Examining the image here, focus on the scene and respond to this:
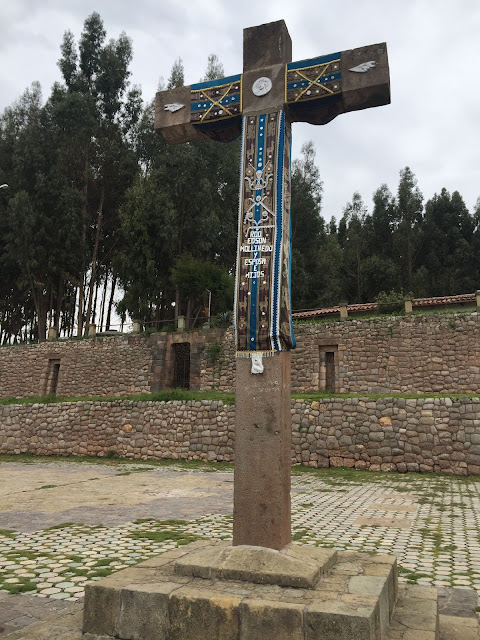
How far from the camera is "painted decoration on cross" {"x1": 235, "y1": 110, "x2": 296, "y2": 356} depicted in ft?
11.5

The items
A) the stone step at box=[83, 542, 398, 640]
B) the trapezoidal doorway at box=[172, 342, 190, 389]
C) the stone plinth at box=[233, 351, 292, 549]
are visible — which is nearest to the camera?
the stone step at box=[83, 542, 398, 640]

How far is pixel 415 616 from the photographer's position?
2.85 m

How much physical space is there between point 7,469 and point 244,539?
38.0 feet

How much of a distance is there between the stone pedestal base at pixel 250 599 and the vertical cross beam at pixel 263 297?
291mm

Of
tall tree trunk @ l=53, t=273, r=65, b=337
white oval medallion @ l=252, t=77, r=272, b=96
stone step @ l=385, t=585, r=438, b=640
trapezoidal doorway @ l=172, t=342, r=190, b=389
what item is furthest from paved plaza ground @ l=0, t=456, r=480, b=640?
tall tree trunk @ l=53, t=273, r=65, b=337

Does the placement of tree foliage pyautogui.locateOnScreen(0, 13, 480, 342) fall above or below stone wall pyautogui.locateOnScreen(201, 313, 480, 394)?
above

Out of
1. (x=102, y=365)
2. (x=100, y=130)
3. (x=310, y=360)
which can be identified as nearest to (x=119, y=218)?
(x=100, y=130)

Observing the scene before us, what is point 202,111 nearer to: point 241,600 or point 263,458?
point 263,458

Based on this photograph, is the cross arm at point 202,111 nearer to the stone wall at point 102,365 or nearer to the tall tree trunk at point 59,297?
the stone wall at point 102,365

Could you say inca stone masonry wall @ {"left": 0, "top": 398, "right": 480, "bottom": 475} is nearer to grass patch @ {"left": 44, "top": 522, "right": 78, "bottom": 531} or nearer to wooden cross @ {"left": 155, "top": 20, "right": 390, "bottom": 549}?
grass patch @ {"left": 44, "top": 522, "right": 78, "bottom": 531}

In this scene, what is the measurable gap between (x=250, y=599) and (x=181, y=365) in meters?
22.2

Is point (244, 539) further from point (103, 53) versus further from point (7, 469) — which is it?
point (103, 53)

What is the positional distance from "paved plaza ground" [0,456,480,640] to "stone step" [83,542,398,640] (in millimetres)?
573

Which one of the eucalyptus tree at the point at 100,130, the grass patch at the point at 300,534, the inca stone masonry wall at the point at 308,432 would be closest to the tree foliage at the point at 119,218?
the eucalyptus tree at the point at 100,130
